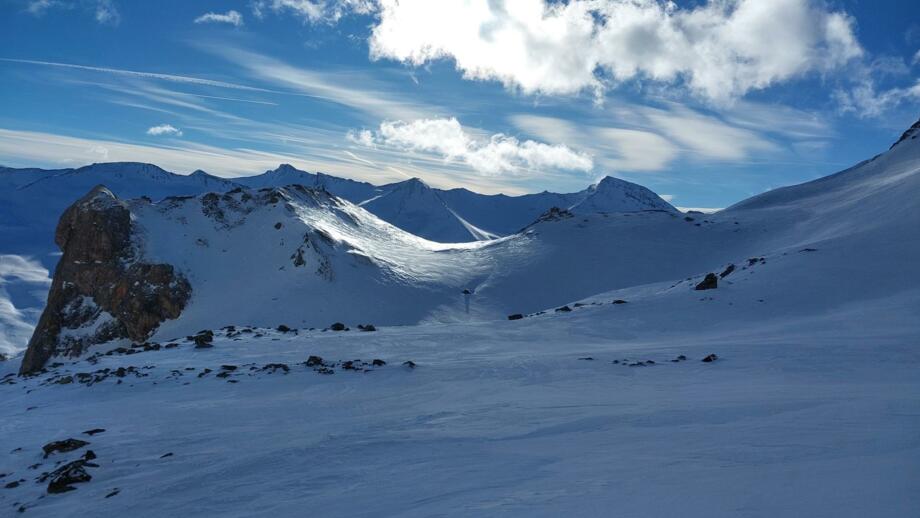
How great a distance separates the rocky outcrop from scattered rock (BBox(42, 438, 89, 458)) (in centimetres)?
4340

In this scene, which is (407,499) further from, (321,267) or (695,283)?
(321,267)

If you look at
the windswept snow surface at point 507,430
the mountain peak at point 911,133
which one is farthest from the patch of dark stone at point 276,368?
the mountain peak at point 911,133

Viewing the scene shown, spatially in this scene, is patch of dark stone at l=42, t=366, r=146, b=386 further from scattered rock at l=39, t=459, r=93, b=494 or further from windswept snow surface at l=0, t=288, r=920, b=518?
scattered rock at l=39, t=459, r=93, b=494

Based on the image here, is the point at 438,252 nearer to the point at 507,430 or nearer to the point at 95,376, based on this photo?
the point at 95,376

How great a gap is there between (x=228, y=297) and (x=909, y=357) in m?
47.7

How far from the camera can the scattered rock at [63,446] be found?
30.4 feet

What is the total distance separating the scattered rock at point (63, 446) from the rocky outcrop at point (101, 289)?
43.4 metres

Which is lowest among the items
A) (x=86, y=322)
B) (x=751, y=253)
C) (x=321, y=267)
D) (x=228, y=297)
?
(x=86, y=322)

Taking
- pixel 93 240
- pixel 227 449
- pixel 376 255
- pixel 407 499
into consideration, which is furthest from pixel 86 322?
pixel 407 499

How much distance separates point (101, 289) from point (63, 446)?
52069mm

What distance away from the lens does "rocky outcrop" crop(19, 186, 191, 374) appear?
163 ft

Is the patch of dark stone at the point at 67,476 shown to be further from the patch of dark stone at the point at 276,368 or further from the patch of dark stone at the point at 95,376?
the patch of dark stone at the point at 95,376

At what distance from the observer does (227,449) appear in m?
8.77

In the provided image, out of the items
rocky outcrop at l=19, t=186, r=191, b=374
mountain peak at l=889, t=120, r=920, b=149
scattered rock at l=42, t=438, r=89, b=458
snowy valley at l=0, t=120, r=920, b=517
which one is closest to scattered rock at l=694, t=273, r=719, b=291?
snowy valley at l=0, t=120, r=920, b=517
